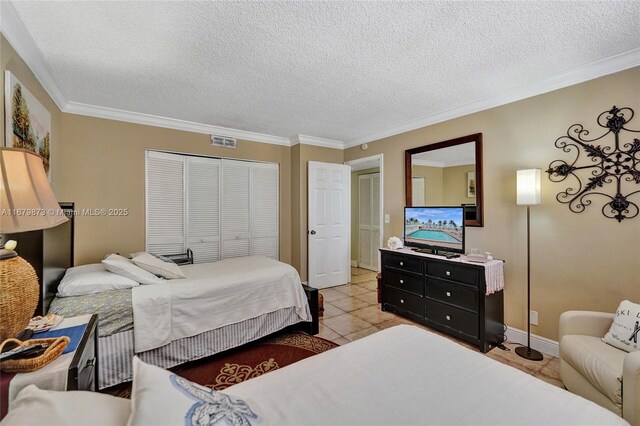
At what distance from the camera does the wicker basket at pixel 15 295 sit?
111 cm

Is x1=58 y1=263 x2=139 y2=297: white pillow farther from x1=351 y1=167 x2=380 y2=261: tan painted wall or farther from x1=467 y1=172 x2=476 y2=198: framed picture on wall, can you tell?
x1=351 y1=167 x2=380 y2=261: tan painted wall

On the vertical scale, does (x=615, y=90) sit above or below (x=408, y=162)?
above

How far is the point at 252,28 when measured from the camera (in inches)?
73.5

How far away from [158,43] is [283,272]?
2.21m

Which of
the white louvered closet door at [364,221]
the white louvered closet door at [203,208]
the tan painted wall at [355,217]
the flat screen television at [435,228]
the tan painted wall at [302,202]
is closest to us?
the flat screen television at [435,228]

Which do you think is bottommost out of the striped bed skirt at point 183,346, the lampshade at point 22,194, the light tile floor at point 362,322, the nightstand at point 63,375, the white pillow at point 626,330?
the light tile floor at point 362,322

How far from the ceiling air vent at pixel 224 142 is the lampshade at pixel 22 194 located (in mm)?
3063

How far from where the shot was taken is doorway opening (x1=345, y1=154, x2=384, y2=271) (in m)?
6.17

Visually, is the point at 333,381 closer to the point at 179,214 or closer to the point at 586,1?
the point at 586,1

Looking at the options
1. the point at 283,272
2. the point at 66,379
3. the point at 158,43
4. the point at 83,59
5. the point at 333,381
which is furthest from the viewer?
the point at 283,272

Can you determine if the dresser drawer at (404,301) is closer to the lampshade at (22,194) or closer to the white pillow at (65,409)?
the white pillow at (65,409)

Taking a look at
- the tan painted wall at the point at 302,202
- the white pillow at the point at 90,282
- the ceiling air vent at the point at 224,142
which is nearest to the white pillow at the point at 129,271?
the white pillow at the point at 90,282

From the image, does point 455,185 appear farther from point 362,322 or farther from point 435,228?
point 362,322

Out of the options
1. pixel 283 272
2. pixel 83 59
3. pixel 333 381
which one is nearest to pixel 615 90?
pixel 333 381
